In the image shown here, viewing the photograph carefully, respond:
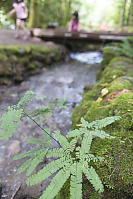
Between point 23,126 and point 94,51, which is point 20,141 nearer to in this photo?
point 23,126

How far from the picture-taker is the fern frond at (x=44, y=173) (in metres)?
1.28

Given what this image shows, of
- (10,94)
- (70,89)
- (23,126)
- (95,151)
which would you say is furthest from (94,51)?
(95,151)

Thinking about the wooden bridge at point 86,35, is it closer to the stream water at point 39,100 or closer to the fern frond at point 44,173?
the stream water at point 39,100

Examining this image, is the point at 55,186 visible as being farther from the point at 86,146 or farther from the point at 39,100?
the point at 39,100

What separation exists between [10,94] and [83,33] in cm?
647

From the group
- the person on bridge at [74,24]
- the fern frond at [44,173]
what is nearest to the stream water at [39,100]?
the fern frond at [44,173]

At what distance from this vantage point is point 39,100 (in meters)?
5.11

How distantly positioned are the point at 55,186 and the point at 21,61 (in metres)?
6.42

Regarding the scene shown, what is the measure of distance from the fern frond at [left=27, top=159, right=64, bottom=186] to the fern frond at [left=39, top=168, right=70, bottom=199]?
0.08 m

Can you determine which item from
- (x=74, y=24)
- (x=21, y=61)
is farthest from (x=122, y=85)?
(x=74, y=24)

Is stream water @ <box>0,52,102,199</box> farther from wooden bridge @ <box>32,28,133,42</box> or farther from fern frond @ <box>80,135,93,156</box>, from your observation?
wooden bridge @ <box>32,28,133,42</box>

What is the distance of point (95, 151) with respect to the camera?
74.6 inches

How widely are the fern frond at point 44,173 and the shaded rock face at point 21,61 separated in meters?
5.02

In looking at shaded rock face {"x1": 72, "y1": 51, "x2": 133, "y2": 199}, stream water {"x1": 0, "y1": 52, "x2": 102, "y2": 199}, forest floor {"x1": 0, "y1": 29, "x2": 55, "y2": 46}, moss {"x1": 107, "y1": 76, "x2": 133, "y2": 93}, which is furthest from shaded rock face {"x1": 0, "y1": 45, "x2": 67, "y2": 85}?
shaded rock face {"x1": 72, "y1": 51, "x2": 133, "y2": 199}
